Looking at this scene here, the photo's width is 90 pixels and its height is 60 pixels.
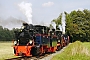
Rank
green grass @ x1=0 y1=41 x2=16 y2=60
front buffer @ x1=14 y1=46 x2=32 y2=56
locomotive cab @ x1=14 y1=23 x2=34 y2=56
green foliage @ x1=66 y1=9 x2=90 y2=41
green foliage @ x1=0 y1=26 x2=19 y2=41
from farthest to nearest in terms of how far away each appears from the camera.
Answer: green foliage @ x1=0 y1=26 x2=19 y2=41, green foliage @ x1=66 y1=9 x2=90 y2=41, green grass @ x1=0 y1=41 x2=16 y2=60, locomotive cab @ x1=14 y1=23 x2=34 y2=56, front buffer @ x1=14 y1=46 x2=32 y2=56

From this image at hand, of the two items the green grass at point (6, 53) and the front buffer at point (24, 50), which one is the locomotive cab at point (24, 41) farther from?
the green grass at point (6, 53)

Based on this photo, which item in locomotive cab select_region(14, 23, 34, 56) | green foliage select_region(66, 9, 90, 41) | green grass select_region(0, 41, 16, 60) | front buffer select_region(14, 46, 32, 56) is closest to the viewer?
front buffer select_region(14, 46, 32, 56)

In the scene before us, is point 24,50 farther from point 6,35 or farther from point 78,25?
point 6,35

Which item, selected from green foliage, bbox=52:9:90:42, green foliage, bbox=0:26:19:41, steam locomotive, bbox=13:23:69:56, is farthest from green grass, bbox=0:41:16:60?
green foliage, bbox=0:26:19:41

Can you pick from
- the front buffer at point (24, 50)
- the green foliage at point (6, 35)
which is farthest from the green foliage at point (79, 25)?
the front buffer at point (24, 50)

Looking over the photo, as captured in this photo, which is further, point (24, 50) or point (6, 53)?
point (6, 53)

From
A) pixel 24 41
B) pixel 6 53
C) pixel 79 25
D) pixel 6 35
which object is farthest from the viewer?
pixel 6 35

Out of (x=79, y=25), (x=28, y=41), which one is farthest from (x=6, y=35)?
(x=28, y=41)

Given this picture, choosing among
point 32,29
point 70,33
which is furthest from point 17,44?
point 70,33

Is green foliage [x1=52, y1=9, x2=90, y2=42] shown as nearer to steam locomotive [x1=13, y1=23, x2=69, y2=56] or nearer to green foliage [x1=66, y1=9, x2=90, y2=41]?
green foliage [x1=66, y1=9, x2=90, y2=41]

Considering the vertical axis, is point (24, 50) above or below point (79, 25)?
below

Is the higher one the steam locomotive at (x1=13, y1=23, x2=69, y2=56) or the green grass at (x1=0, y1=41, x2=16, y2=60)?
the steam locomotive at (x1=13, y1=23, x2=69, y2=56)

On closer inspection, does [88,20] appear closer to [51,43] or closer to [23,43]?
[51,43]

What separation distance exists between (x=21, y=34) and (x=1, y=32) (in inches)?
4243
